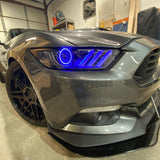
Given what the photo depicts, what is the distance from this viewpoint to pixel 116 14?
304 cm

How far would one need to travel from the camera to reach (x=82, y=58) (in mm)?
497

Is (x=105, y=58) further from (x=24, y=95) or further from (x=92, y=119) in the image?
(x=24, y=95)

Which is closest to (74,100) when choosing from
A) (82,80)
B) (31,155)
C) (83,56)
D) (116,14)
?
(82,80)

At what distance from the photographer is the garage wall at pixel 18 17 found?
5.67 m

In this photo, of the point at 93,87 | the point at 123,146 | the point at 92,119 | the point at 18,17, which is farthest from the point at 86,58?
the point at 18,17

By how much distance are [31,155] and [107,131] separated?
0.61 meters

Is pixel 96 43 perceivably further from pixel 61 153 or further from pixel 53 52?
pixel 61 153

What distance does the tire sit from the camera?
2.85 feet

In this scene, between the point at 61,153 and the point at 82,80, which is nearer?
the point at 82,80

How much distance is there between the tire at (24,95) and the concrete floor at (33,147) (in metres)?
0.11

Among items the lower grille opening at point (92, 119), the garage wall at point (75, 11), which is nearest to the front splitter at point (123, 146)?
the lower grille opening at point (92, 119)

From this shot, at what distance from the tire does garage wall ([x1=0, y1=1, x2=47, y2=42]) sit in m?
7.11

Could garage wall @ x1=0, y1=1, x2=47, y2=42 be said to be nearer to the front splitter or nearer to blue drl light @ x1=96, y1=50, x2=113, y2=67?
blue drl light @ x1=96, y1=50, x2=113, y2=67

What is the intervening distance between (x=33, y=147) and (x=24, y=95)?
1.57ft
